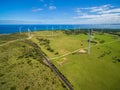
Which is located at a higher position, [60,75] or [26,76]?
[26,76]

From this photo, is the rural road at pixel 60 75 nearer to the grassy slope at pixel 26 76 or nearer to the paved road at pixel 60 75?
the paved road at pixel 60 75

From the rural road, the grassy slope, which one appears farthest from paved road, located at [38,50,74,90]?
the grassy slope

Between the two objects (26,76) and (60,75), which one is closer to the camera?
(26,76)

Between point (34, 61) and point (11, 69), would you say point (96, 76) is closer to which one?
point (34, 61)

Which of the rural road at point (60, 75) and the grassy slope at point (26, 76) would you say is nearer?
the grassy slope at point (26, 76)

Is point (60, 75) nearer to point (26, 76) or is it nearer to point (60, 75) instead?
point (60, 75)

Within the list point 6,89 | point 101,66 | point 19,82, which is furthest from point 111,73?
point 6,89

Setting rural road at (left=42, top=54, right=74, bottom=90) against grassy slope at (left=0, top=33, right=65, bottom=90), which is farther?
rural road at (left=42, top=54, right=74, bottom=90)

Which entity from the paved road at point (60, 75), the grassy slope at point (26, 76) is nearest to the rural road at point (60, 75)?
the paved road at point (60, 75)

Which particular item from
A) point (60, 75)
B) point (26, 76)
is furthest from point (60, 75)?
point (26, 76)

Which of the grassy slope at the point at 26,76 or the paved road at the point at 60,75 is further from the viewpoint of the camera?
the paved road at the point at 60,75

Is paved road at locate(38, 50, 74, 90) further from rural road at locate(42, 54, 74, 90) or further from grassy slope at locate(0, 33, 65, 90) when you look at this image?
grassy slope at locate(0, 33, 65, 90)
